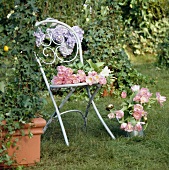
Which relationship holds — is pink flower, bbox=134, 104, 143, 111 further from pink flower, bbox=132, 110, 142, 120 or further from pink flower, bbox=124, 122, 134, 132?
pink flower, bbox=124, 122, 134, 132

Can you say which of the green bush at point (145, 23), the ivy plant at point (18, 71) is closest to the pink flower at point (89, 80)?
the ivy plant at point (18, 71)

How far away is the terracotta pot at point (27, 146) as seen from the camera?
3.31 metres

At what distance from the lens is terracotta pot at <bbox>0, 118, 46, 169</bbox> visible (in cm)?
331

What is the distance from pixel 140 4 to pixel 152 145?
584 centimetres

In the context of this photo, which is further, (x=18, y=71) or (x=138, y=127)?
(x=138, y=127)

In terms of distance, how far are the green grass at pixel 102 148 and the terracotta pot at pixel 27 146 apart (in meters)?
0.07

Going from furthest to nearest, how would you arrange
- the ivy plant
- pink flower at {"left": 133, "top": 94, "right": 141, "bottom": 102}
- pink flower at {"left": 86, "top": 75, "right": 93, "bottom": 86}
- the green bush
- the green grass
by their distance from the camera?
the green bush
pink flower at {"left": 133, "top": 94, "right": 141, "bottom": 102}
pink flower at {"left": 86, "top": 75, "right": 93, "bottom": 86}
the green grass
the ivy plant

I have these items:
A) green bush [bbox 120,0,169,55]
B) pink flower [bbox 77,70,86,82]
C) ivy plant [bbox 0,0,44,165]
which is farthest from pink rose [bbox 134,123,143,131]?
green bush [bbox 120,0,169,55]

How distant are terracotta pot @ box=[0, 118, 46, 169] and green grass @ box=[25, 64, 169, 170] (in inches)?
2.7

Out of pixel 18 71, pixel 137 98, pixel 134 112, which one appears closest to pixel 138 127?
pixel 134 112

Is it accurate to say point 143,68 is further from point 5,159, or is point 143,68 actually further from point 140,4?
point 5,159

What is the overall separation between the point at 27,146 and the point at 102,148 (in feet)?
2.10

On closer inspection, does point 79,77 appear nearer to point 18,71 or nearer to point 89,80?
point 89,80

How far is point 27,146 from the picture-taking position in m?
3.37
